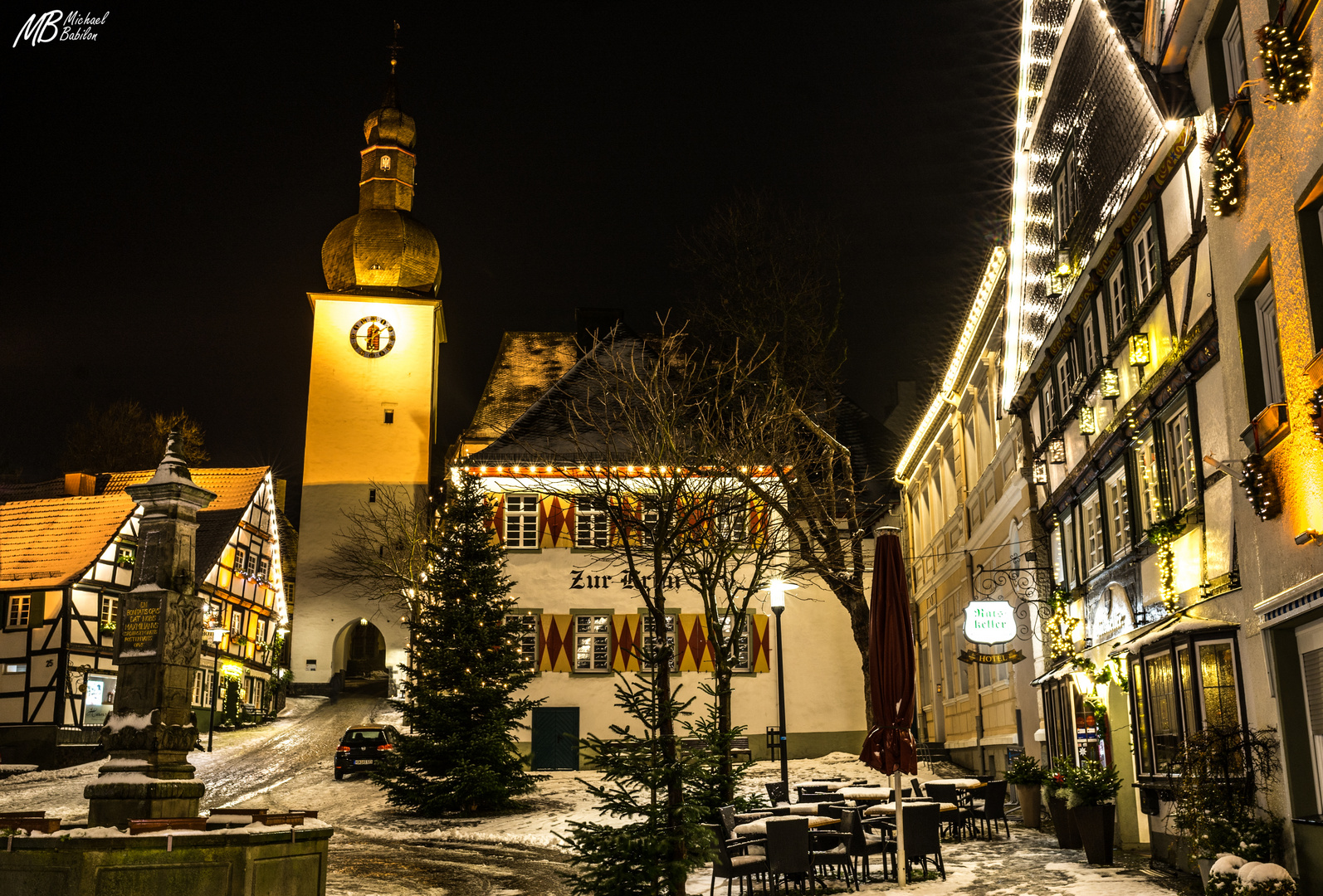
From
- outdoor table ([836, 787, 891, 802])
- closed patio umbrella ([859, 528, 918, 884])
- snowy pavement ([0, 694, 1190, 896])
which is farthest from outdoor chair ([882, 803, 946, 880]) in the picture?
outdoor table ([836, 787, 891, 802])

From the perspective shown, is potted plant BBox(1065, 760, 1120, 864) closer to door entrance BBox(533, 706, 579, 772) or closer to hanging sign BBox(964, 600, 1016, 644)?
hanging sign BBox(964, 600, 1016, 644)

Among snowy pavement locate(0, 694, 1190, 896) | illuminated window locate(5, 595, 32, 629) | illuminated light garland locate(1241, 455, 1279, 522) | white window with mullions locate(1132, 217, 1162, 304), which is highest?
white window with mullions locate(1132, 217, 1162, 304)

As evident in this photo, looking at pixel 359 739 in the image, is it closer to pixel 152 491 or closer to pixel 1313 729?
pixel 152 491

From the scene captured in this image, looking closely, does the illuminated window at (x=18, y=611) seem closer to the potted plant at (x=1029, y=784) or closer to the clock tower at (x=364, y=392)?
the clock tower at (x=364, y=392)

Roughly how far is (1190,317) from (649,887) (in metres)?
7.50

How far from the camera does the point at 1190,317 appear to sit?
39.2 ft

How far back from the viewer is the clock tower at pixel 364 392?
4678 centimetres

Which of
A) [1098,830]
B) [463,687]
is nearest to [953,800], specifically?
[1098,830]

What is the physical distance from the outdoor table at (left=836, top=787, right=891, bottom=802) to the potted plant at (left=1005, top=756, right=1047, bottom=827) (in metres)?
2.27

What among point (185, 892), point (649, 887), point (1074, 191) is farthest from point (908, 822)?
point (1074, 191)

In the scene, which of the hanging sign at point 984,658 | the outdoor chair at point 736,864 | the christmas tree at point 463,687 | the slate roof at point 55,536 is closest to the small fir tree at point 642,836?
the outdoor chair at point 736,864

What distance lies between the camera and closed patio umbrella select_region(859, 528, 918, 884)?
12227mm

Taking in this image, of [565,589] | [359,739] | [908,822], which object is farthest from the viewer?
[565,589]

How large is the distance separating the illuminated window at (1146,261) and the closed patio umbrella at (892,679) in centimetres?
419
